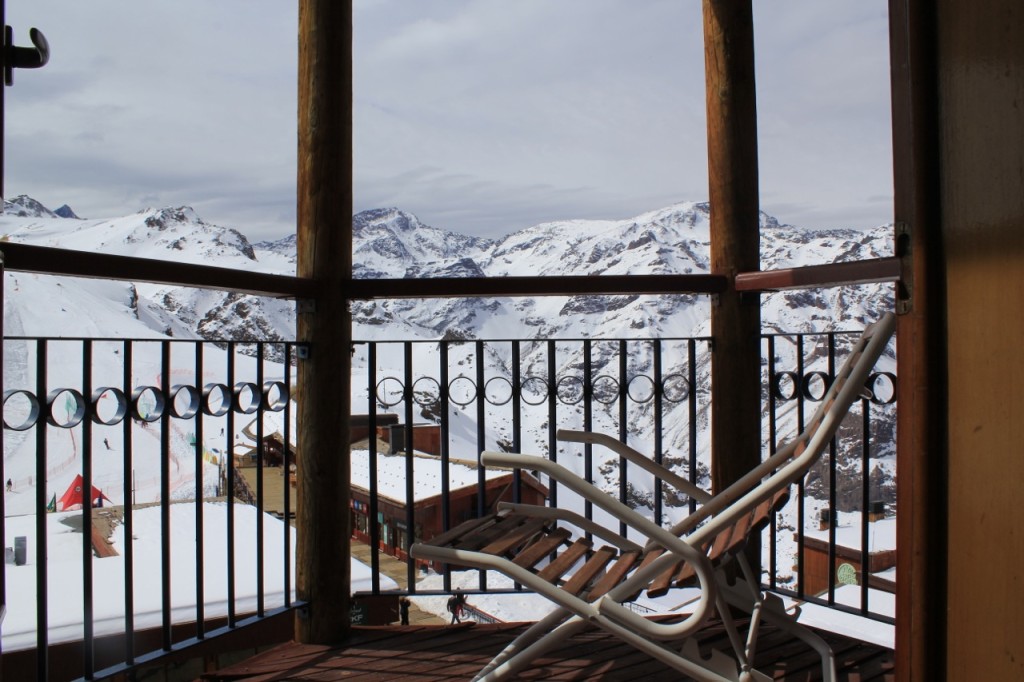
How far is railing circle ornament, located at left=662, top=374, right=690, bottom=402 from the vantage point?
2.49 meters

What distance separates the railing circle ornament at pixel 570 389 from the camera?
96.0 inches

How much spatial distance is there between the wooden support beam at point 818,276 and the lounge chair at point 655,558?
196 mm

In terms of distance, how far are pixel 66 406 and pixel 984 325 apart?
181 centimetres

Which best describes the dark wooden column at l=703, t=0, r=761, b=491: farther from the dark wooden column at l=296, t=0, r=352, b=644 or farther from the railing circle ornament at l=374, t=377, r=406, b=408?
the dark wooden column at l=296, t=0, r=352, b=644

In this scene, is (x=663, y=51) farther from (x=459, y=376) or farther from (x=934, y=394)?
Result: (x=934, y=394)

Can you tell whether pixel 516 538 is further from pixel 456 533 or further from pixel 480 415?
pixel 480 415

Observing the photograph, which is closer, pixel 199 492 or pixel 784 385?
pixel 199 492

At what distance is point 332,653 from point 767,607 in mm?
1271

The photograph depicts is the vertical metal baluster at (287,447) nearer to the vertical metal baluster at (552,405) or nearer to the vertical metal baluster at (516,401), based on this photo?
the vertical metal baluster at (516,401)

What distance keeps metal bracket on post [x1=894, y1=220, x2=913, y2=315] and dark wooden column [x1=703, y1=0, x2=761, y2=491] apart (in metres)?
1.48

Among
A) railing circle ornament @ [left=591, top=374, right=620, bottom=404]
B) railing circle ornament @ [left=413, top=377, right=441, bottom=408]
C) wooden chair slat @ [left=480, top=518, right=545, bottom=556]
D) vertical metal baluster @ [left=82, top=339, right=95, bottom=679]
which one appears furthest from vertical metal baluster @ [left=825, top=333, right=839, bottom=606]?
vertical metal baluster @ [left=82, top=339, right=95, bottom=679]

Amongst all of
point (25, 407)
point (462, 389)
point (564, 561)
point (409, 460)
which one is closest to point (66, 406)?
point (25, 407)

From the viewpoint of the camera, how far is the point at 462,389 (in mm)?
2389

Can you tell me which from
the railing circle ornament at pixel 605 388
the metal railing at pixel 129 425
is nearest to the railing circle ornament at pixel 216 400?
the metal railing at pixel 129 425
